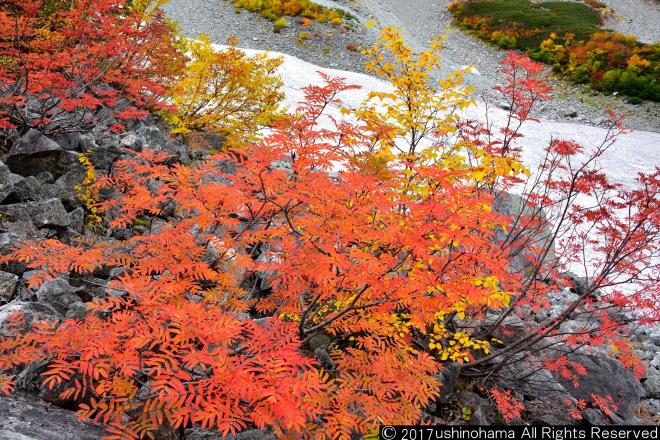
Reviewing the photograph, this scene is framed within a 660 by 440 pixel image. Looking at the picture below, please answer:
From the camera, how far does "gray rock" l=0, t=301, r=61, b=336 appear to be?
2.84m

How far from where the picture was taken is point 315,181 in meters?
3.02

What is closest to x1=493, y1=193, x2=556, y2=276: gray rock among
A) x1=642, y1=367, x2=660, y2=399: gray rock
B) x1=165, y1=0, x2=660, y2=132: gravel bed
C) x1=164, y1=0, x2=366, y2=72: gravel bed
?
x1=642, y1=367, x2=660, y2=399: gray rock

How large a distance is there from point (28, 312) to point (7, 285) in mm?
582

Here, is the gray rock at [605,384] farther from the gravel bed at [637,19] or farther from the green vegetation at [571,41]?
the gravel bed at [637,19]

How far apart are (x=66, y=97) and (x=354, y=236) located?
5.15m

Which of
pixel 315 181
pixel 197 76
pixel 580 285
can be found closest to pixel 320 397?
pixel 315 181

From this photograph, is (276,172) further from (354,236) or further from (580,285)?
(580,285)

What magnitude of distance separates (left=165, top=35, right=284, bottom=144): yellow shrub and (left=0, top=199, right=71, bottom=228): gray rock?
309 centimetres

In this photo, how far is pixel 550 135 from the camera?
1281cm

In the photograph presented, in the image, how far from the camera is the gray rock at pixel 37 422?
2162 millimetres


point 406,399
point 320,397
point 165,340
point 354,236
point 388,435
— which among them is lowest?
point 388,435

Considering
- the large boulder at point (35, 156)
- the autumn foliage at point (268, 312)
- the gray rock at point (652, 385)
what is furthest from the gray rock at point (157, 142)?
the gray rock at point (652, 385)

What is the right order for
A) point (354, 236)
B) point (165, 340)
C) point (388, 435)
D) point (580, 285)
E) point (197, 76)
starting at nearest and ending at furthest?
point (165, 340) → point (354, 236) → point (388, 435) → point (197, 76) → point (580, 285)

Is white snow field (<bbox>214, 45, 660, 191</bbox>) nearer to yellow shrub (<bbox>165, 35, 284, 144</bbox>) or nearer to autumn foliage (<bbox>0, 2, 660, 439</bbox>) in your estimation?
yellow shrub (<bbox>165, 35, 284, 144</bbox>)
